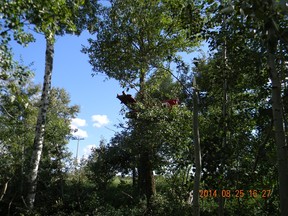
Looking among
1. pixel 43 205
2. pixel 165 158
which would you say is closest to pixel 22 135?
pixel 43 205

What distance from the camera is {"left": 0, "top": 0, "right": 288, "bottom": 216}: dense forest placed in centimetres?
Answer: 326

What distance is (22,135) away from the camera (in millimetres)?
14367

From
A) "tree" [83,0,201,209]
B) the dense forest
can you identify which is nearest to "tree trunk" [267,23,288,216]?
the dense forest

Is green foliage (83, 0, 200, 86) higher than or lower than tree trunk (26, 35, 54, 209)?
higher

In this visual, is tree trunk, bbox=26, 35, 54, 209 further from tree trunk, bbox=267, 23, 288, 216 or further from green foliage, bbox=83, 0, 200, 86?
tree trunk, bbox=267, 23, 288, 216

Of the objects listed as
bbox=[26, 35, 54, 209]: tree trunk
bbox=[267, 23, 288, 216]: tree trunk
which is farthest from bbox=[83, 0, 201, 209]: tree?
bbox=[267, 23, 288, 216]: tree trunk

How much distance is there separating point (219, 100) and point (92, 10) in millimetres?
7423

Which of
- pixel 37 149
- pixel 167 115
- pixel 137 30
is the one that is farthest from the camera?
pixel 137 30

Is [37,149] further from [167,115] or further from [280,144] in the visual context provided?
[280,144]

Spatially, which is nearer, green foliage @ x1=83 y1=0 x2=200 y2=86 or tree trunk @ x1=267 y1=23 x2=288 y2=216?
tree trunk @ x1=267 y1=23 x2=288 y2=216

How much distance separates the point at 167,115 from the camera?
8.24 meters

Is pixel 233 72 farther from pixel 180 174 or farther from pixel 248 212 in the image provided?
pixel 180 174

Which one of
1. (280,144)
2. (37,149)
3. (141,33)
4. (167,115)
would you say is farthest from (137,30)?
(280,144)

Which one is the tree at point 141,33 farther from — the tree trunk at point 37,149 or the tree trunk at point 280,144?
the tree trunk at point 280,144
